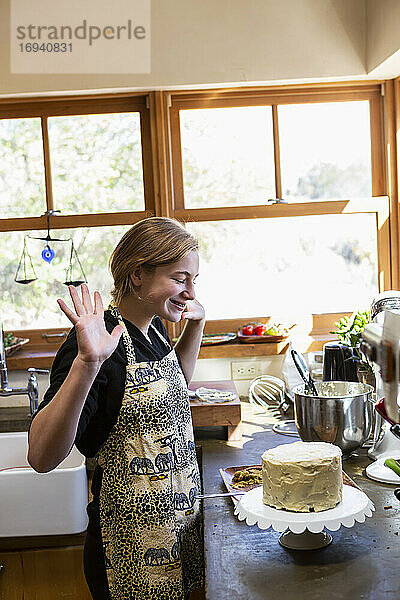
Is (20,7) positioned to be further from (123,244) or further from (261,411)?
(261,411)

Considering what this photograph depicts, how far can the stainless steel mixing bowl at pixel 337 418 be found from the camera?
6.22 feet

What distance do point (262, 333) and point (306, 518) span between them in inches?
67.0

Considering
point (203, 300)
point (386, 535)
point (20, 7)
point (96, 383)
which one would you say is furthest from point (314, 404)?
point (20, 7)


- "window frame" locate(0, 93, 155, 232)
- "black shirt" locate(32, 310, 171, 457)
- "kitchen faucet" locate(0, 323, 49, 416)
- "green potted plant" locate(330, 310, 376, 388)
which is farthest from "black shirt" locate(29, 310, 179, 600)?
"window frame" locate(0, 93, 155, 232)

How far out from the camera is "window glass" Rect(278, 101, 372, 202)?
320cm

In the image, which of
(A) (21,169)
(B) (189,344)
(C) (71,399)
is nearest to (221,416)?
(B) (189,344)

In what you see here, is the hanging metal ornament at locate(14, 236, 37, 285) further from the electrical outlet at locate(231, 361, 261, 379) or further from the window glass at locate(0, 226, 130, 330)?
the electrical outlet at locate(231, 361, 261, 379)

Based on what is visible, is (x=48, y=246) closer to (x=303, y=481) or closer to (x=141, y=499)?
(x=141, y=499)

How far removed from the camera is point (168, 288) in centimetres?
172

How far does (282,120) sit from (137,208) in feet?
2.48

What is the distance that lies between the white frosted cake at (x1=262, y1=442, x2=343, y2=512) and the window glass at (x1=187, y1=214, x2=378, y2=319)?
5.91 feet

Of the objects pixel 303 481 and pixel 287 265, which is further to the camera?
pixel 287 265

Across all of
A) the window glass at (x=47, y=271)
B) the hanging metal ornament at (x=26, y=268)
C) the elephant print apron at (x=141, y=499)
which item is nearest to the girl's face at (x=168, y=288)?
the elephant print apron at (x=141, y=499)

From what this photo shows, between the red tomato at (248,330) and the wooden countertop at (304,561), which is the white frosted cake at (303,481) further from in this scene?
the red tomato at (248,330)
